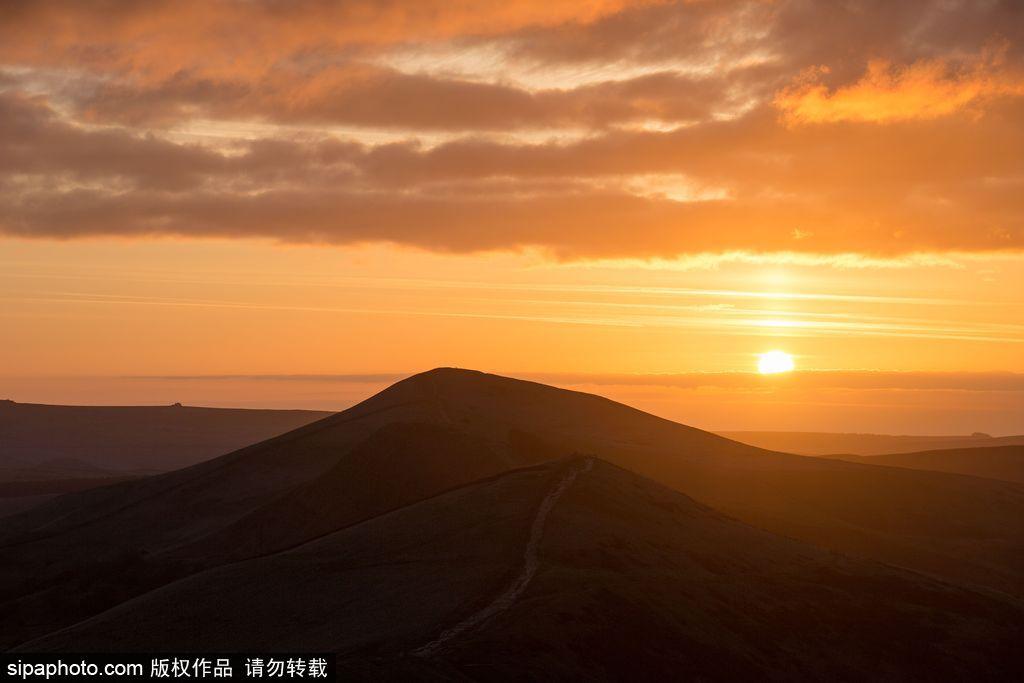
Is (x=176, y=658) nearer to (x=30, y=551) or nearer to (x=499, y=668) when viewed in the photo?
(x=499, y=668)

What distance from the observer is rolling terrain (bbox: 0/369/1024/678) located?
5053 cm

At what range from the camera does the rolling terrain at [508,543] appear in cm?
5053

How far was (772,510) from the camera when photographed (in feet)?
323

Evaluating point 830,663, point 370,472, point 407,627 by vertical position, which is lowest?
point 830,663

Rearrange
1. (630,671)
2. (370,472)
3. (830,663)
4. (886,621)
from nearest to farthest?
(630,671)
(830,663)
(886,621)
(370,472)

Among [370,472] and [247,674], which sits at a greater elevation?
[370,472]

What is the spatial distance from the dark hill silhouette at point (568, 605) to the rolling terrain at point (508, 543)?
0.63ft

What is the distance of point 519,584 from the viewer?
51250 millimetres

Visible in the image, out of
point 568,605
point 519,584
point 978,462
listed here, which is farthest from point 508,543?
point 978,462

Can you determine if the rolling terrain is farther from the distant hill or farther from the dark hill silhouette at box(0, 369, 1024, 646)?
the distant hill

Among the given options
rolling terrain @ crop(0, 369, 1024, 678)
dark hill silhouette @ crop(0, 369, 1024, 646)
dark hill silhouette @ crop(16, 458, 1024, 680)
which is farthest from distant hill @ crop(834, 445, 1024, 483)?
dark hill silhouette @ crop(16, 458, 1024, 680)

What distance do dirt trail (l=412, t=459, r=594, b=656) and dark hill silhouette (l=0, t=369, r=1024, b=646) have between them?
18.6m

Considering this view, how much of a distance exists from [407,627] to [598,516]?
74.0 ft

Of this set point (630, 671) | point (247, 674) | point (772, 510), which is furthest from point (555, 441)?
point (247, 674)
